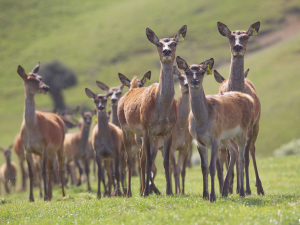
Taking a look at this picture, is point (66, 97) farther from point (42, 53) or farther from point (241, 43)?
point (241, 43)

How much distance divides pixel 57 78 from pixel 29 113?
51141 mm

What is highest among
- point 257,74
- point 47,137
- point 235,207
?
point 257,74

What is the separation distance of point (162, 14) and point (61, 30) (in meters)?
21.4

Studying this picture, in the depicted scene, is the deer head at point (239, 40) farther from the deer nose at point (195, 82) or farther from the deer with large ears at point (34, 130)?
the deer with large ears at point (34, 130)

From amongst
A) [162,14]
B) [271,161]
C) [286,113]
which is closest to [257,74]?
[286,113]

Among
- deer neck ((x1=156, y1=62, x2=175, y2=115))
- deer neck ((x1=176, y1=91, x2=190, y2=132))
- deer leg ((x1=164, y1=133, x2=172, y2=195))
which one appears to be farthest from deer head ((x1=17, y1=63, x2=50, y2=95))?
deer leg ((x1=164, y1=133, x2=172, y2=195))

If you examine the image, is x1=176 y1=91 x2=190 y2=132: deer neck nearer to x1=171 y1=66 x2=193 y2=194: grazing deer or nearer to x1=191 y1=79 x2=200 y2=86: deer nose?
x1=171 y1=66 x2=193 y2=194: grazing deer

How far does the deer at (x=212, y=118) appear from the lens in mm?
8898

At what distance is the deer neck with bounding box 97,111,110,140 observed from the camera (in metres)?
14.0

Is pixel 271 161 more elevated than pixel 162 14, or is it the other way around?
pixel 162 14

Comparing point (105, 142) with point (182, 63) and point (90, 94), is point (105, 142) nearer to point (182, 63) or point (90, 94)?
point (90, 94)

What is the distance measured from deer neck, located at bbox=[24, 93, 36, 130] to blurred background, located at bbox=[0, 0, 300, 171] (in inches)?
1280

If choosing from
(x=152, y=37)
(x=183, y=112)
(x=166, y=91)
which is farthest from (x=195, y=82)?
(x=183, y=112)

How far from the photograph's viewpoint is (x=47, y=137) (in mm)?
13586
